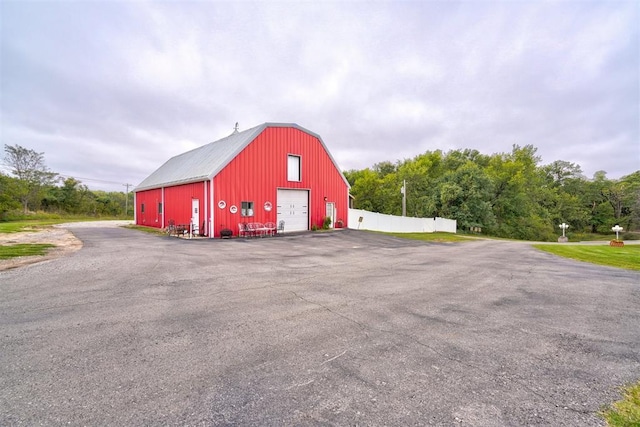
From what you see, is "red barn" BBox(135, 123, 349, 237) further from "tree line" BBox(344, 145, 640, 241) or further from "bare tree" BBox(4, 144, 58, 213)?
"bare tree" BBox(4, 144, 58, 213)

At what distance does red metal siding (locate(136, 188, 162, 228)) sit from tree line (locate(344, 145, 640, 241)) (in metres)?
23.6

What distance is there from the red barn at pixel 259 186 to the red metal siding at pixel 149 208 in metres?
0.08

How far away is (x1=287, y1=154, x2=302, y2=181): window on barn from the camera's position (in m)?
19.0

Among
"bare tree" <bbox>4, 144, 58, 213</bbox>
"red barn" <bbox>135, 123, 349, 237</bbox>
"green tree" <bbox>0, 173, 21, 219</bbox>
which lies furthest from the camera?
"bare tree" <bbox>4, 144, 58, 213</bbox>

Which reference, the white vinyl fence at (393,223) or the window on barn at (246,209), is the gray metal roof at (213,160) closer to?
the window on barn at (246,209)

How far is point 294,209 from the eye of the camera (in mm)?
19281

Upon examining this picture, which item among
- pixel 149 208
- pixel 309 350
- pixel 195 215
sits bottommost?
pixel 309 350

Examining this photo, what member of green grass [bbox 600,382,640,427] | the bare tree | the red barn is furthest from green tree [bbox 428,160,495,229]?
the bare tree

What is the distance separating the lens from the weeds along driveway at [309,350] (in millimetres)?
2094

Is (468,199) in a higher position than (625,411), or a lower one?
higher

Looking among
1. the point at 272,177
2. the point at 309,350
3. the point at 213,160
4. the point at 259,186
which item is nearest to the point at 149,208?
the point at 213,160

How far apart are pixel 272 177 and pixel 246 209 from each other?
2.72 metres

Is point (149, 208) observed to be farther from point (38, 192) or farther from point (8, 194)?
point (38, 192)

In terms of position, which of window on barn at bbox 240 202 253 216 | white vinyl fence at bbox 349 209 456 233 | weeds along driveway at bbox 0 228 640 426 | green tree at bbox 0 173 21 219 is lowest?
weeds along driveway at bbox 0 228 640 426
